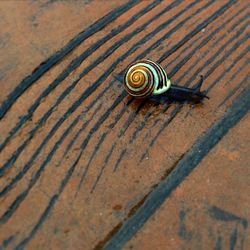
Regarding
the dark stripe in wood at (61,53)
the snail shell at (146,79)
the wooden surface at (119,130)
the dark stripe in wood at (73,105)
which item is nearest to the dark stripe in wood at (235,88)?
the wooden surface at (119,130)

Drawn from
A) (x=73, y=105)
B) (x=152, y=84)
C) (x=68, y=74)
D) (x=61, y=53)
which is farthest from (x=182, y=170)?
(x=61, y=53)

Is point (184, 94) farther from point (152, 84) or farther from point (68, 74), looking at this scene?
point (68, 74)

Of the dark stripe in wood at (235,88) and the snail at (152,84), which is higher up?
the dark stripe in wood at (235,88)

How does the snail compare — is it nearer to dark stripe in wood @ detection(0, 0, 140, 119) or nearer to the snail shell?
the snail shell

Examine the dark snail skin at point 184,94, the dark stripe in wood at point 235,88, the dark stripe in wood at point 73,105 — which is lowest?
the dark stripe in wood at point 73,105

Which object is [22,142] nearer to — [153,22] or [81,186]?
[81,186]

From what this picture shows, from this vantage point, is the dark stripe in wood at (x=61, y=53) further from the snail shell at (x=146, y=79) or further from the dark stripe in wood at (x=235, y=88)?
the dark stripe in wood at (x=235, y=88)

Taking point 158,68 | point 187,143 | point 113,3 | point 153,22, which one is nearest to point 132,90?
point 158,68
